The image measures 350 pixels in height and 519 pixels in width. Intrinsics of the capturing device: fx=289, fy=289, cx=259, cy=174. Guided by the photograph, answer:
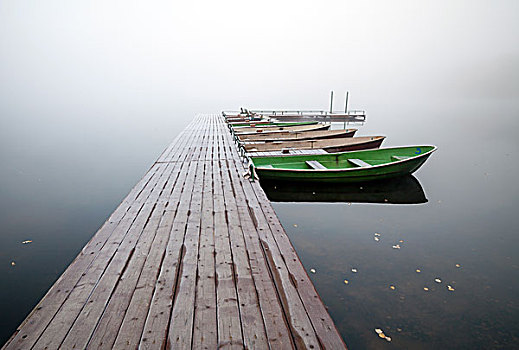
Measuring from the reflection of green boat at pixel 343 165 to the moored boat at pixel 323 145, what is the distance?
53.6 inches

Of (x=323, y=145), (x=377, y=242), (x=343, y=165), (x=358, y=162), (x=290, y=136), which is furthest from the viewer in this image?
(x=290, y=136)

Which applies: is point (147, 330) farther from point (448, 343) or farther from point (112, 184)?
point (112, 184)

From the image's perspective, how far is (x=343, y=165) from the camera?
10.7 m

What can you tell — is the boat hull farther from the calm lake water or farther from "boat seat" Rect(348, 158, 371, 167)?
the calm lake water

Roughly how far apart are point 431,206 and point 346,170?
3.60 m

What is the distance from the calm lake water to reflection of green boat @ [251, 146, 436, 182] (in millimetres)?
845

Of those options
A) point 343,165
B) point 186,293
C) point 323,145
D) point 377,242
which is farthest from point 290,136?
point 186,293

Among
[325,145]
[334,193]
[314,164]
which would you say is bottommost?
[334,193]

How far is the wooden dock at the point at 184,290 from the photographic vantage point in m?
2.32

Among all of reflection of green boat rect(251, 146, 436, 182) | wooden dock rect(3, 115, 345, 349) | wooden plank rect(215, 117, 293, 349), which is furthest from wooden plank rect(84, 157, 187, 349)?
reflection of green boat rect(251, 146, 436, 182)

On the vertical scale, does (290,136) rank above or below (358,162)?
above

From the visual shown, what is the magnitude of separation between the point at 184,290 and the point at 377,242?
605 cm

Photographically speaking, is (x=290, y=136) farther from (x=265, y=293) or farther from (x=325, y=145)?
(x=265, y=293)

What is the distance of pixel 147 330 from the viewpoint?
2377mm
